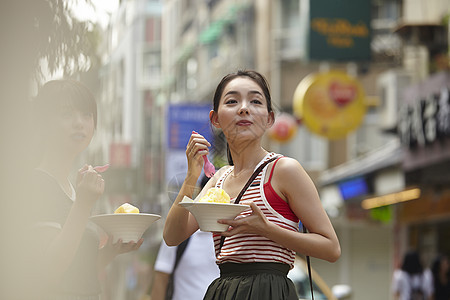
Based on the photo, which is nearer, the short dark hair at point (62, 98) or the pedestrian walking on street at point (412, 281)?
the short dark hair at point (62, 98)

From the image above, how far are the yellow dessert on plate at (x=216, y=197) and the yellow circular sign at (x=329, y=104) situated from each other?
16559mm

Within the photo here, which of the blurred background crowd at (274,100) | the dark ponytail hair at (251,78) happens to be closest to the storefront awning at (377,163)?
the blurred background crowd at (274,100)

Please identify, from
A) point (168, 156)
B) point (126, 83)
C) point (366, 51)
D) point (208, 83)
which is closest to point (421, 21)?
point (366, 51)

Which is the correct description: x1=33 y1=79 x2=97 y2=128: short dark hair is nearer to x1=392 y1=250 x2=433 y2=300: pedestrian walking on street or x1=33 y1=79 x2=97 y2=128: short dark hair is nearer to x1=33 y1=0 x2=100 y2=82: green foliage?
x1=33 y1=0 x2=100 y2=82: green foliage

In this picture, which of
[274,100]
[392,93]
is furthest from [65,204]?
[392,93]

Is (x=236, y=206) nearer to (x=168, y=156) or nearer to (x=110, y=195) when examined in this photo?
(x=110, y=195)

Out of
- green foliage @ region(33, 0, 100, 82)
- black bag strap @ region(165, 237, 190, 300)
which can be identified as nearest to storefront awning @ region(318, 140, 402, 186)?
black bag strap @ region(165, 237, 190, 300)

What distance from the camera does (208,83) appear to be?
43625 millimetres

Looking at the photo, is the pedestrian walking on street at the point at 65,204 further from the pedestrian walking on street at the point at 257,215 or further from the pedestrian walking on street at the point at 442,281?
the pedestrian walking on street at the point at 442,281

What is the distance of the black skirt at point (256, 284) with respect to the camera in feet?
10.4

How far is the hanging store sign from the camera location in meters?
19.7

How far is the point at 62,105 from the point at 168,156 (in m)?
14.8

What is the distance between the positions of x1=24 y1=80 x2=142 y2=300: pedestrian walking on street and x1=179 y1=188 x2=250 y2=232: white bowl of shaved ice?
0.28m

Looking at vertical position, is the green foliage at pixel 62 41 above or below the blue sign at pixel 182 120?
above
